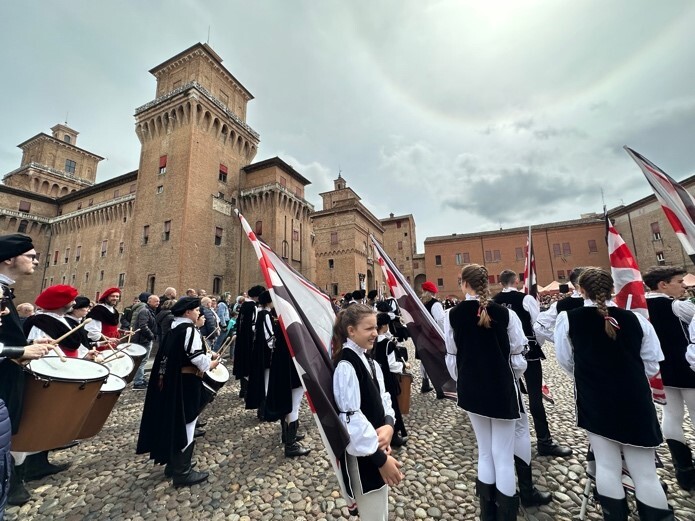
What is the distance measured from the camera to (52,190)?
43094mm

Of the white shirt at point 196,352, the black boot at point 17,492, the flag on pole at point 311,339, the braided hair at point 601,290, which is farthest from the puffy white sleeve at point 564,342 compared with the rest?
the black boot at point 17,492

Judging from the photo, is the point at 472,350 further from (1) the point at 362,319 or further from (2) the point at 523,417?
(1) the point at 362,319

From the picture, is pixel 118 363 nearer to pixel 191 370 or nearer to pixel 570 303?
pixel 191 370

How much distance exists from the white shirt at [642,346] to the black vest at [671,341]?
1.06m

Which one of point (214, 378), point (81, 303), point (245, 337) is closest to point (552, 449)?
point (214, 378)

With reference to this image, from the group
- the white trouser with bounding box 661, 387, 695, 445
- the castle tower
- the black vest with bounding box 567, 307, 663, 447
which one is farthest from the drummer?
the castle tower

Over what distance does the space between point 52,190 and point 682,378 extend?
2446 inches

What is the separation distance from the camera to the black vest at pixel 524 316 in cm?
399

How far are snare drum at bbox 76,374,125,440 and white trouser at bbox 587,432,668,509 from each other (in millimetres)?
5317

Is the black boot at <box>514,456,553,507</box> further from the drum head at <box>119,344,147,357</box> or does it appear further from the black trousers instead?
the drum head at <box>119,344,147,357</box>

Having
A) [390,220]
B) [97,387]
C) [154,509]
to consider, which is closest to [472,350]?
[154,509]

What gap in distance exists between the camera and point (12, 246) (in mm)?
2533

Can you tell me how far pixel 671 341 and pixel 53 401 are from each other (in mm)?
6539

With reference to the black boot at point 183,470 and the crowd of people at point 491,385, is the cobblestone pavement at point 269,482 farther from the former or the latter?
the crowd of people at point 491,385
